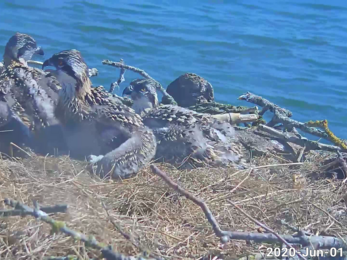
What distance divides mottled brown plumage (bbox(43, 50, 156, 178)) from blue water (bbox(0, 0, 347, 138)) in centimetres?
592

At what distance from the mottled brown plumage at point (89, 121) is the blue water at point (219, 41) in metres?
5.92

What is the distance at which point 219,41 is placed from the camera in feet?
50.2

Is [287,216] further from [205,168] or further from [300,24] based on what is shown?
[300,24]

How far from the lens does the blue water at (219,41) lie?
12.8m

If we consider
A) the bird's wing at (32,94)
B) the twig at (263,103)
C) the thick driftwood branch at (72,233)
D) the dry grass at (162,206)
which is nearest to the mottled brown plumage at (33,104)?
the bird's wing at (32,94)

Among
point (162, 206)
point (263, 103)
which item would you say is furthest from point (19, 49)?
point (162, 206)

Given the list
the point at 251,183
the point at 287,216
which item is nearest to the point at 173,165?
the point at 251,183

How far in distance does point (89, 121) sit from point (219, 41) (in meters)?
10.2

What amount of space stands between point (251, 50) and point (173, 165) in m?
9.82

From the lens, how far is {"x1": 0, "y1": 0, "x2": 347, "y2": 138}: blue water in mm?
12756

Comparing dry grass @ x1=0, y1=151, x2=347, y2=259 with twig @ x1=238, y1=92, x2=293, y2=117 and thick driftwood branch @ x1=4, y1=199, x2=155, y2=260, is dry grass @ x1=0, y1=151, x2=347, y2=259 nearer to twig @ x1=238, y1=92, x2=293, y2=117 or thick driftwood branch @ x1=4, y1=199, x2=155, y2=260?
thick driftwood branch @ x1=4, y1=199, x2=155, y2=260

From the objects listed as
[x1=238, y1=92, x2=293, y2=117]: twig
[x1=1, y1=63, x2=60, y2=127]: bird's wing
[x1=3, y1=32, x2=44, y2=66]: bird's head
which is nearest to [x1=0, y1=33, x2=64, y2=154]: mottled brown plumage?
[x1=1, y1=63, x2=60, y2=127]: bird's wing
